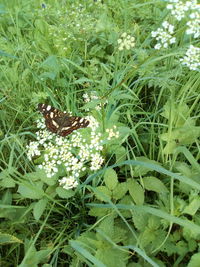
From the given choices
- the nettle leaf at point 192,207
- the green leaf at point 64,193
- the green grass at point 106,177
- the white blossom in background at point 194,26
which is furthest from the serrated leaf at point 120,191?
the white blossom in background at point 194,26

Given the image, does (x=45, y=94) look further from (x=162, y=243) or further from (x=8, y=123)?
(x=162, y=243)

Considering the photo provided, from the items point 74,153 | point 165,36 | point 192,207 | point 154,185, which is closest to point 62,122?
point 74,153

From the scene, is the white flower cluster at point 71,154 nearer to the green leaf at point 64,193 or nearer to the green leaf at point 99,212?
the green leaf at point 64,193

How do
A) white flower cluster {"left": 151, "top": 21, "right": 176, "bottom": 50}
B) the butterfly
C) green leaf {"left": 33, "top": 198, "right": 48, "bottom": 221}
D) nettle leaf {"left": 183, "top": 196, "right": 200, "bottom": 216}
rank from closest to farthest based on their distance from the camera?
white flower cluster {"left": 151, "top": 21, "right": 176, "bottom": 50}
nettle leaf {"left": 183, "top": 196, "right": 200, "bottom": 216}
green leaf {"left": 33, "top": 198, "right": 48, "bottom": 221}
the butterfly

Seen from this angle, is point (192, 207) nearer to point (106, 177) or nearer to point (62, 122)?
point (106, 177)

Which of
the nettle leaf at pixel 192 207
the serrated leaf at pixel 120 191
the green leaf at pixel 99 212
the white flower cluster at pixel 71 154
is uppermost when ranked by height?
the white flower cluster at pixel 71 154

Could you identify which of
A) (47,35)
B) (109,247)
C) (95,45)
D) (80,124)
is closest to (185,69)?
(95,45)

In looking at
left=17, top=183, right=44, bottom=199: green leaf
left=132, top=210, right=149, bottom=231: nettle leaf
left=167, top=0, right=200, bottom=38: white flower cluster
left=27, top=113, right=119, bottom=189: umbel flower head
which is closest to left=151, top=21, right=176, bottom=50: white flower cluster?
left=167, top=0, right=200, bottom=38: white flower cluster

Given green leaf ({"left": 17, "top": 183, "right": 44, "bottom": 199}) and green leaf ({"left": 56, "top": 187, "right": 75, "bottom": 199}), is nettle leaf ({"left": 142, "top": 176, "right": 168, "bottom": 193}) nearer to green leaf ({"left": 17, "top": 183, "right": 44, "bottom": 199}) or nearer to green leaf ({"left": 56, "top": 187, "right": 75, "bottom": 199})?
green leaf ({"left": 56, "top": 187, "right": 75, "bottom": 199})
